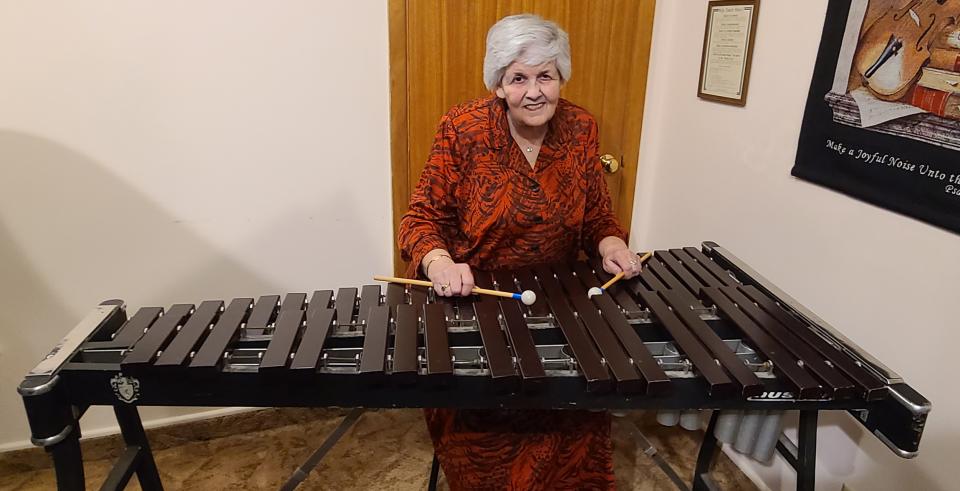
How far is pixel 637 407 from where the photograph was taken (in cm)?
108

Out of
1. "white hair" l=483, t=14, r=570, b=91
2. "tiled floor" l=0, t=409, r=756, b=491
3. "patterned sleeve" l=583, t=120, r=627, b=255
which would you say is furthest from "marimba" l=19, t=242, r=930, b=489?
"tiled floor" l=0, t=409, r=756, b=491

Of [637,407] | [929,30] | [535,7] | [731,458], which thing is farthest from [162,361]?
[731,458]

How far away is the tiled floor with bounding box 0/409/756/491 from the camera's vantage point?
76.7 inches

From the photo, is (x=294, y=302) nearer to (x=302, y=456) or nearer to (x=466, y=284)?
(x=466, y=284)

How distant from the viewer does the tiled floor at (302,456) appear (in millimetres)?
1949

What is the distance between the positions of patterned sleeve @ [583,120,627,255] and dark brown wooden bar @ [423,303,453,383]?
59 centimetres

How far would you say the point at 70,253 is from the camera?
178 centimetres

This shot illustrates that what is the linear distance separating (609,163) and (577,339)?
1.18 meters

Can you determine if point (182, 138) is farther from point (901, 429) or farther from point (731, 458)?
point (731, 458)

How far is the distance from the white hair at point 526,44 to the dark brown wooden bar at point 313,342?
71 cm

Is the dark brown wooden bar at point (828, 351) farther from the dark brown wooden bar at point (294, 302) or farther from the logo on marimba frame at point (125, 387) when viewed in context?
the logo on marimba frame at point (125, 387)

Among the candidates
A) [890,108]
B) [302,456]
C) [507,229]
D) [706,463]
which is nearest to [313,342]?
[507,229]

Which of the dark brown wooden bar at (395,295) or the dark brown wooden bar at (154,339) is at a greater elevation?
the dark brown wooden bar at (395,295)

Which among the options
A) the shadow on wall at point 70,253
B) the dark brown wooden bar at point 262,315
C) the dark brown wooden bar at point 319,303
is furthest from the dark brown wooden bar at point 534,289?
the shadow on wall at point 70,253
